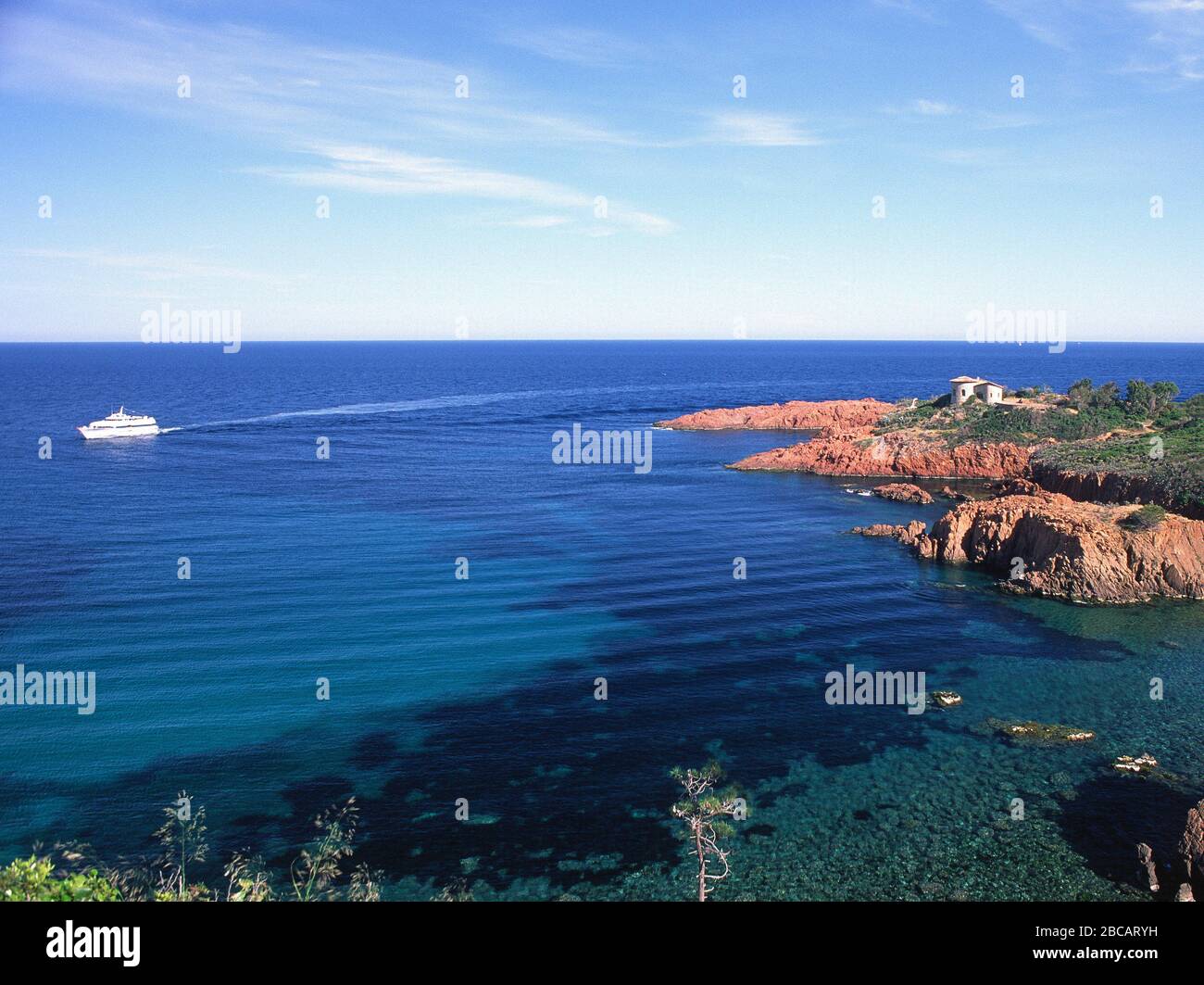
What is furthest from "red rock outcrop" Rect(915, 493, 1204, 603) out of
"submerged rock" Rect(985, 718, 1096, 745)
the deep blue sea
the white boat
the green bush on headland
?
the white boat

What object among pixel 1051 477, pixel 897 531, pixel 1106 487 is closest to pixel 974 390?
pixel 1051 477

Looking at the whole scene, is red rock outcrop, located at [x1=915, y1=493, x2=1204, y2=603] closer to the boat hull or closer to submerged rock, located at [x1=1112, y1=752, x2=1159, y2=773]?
submerged rock, located at [x1=1112, y1=752, x2=1159, y2=773]

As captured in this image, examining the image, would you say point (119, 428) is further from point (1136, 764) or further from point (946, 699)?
point (1136, 764)

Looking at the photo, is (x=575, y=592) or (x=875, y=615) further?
(x=575, y=592)
